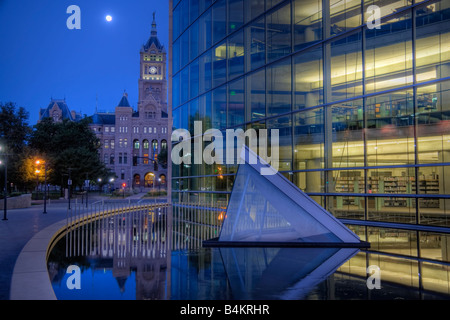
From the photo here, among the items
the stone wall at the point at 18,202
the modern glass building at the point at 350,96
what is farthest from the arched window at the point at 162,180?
the modern glass building at the point at 350,96

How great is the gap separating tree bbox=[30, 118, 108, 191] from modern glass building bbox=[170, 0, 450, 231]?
41.1 m

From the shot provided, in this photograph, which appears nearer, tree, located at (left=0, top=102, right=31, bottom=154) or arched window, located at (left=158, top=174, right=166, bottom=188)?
tree, located at (left=0, top=102, right=31, bottom=154)

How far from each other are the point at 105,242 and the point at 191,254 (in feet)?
13.5

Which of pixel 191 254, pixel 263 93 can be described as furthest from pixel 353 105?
pixel 191 254

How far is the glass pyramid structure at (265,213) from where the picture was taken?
11.0 meters

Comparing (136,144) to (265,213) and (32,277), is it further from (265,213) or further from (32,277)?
(32,277)

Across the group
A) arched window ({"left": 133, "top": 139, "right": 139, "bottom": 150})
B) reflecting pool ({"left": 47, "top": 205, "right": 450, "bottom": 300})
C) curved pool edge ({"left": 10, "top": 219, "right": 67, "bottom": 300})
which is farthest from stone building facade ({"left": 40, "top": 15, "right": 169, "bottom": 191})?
curved pool edge ({"left": 10, "top": 219, "right": 67, "bottom": 300})

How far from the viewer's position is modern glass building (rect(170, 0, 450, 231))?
14406 mm

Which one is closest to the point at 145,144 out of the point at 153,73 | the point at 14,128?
the point at 153,73

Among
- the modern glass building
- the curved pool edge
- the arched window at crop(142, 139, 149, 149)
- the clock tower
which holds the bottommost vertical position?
the curved pool edge

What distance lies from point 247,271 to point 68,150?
5741 cm

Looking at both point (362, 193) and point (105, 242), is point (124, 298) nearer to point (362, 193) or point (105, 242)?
point (105, 242)

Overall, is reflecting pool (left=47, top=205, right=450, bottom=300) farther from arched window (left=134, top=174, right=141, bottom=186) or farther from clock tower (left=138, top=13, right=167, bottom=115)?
clock tower (left=138, top=13, right=167, bottom=115)

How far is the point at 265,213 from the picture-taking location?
11359 millimetres
